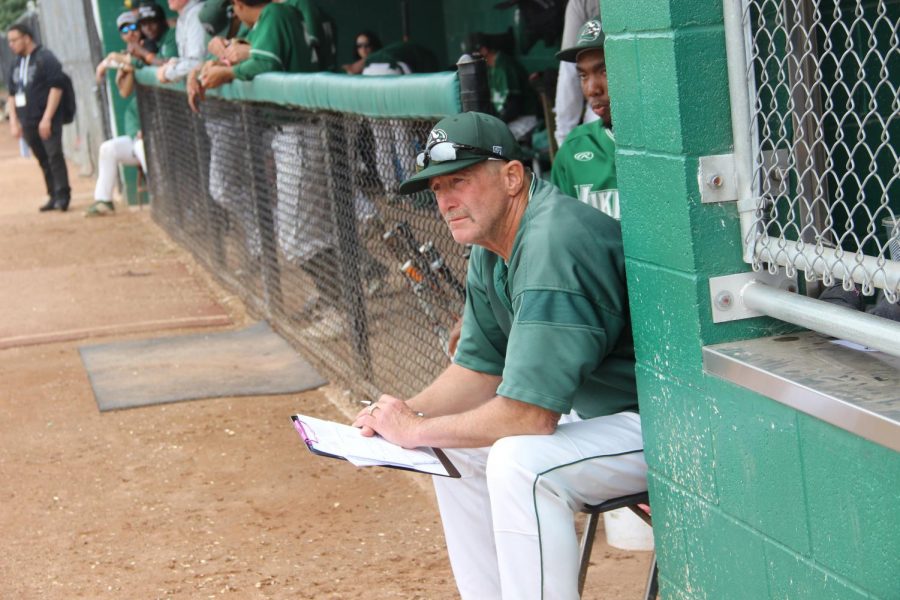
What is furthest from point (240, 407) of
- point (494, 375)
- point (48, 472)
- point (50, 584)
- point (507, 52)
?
point (507, 52)

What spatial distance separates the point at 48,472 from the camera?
509 centimetres

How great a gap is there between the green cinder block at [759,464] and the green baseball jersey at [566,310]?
1.15ft

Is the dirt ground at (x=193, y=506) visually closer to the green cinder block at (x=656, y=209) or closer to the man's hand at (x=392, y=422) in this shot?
the man's hand at (x=392, y=422)

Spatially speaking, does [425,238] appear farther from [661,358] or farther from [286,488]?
[661,358]

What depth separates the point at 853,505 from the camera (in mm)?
2154

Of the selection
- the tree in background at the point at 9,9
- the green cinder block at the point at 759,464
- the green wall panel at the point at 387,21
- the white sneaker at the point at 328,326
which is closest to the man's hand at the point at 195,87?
the white sneaker at the point at 328,326

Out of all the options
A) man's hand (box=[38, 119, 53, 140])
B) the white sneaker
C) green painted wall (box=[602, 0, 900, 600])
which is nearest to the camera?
green painted wall (box=[602, 0, 900, 600])

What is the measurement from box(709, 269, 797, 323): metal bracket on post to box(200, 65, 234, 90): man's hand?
15.1ft

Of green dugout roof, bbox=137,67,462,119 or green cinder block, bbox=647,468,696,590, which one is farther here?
green dugout roof, bbox=137,67,462,119

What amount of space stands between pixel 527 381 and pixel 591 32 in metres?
1.42

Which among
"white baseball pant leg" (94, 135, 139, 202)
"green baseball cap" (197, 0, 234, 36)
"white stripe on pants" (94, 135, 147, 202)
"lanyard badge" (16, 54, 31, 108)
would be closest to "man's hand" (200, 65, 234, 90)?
"green baseball cap" (197, 0, 234, 36)

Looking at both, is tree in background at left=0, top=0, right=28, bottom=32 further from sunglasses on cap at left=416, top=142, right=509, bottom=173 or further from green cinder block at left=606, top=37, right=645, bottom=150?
green cinder block at left=606, top=37, right=645, bottom=150

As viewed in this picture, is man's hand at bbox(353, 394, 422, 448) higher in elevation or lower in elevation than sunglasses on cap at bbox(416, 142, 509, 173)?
lower

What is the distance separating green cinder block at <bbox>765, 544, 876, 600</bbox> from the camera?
7.34 ft
